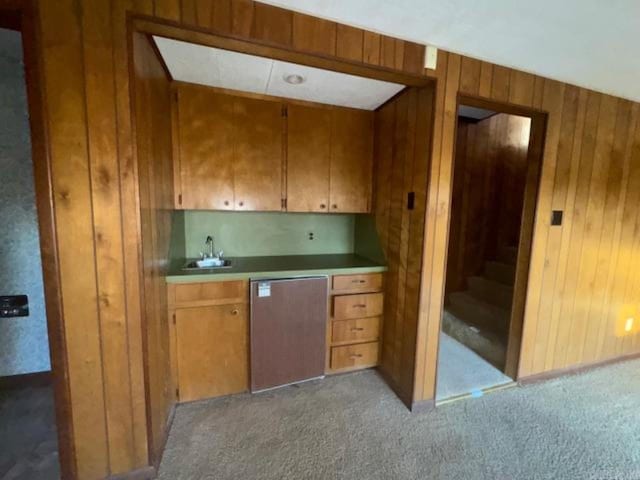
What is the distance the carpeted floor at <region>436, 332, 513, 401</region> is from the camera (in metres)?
2.13

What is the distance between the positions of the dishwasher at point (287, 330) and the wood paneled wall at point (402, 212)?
0.54 metres

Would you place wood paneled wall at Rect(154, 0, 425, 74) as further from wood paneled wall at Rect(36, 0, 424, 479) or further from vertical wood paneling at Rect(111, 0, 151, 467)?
vertical wood paneling at Rect(111, 0, 151, 467)

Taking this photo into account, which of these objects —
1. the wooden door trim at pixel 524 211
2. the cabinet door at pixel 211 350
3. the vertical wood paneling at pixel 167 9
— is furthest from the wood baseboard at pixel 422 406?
the vertical wood paneling at pixel 167 9

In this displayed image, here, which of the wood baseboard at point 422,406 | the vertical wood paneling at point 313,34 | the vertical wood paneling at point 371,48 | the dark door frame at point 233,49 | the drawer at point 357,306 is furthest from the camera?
the drawer at point 357,306

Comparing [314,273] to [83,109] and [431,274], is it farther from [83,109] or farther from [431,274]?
[83,109]

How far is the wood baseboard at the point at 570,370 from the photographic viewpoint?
2230 millimetres

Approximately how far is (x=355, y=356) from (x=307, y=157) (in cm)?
166

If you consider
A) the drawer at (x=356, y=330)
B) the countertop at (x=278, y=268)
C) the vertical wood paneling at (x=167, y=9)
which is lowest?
the drawer at (x=356, y=330)

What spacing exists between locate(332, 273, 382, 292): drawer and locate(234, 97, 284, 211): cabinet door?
775 mm

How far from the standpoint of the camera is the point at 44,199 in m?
1.12

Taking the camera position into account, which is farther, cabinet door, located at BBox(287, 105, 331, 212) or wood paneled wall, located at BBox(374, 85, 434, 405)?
cabinet door, located at BBox(287, 105, 331, 212)

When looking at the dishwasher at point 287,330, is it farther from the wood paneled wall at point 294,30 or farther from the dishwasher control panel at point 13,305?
the dishwasher control panel at point 13,305

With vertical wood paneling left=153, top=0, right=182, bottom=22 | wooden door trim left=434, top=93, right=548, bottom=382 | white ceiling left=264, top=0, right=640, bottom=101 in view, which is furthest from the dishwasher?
white ceiling left=264, top=0, right=640, bottom=101

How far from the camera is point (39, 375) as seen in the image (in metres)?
2.02
